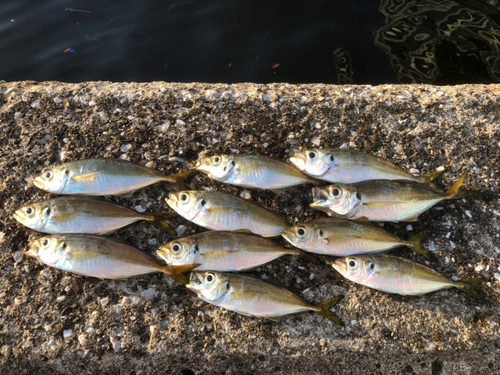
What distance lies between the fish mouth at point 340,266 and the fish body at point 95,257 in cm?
123

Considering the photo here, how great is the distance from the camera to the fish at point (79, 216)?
7.88ft

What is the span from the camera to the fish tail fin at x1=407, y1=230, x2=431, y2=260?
2.36 m

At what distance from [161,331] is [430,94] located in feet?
9.88

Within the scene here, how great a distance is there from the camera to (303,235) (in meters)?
2.32

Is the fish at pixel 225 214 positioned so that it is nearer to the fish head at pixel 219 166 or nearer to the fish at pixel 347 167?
the fish head at pixel 219 166

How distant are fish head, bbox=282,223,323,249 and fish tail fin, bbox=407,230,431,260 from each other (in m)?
0.69

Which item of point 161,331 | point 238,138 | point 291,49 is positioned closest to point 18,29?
point 291,49

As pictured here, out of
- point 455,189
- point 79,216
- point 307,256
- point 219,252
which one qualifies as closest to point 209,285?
point 219,252

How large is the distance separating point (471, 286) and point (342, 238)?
38.4 inches

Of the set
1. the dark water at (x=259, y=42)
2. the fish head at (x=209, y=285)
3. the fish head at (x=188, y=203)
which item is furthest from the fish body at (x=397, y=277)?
the dark water at (x=259, y=42)

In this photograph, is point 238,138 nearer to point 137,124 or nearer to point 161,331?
point 137,124

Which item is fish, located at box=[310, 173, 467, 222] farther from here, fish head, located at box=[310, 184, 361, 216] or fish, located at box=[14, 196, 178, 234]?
fish, located at box=[14, 196, 178, 234]

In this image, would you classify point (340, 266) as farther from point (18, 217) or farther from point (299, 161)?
point (18, 217)

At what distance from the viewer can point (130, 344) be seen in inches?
88.6
